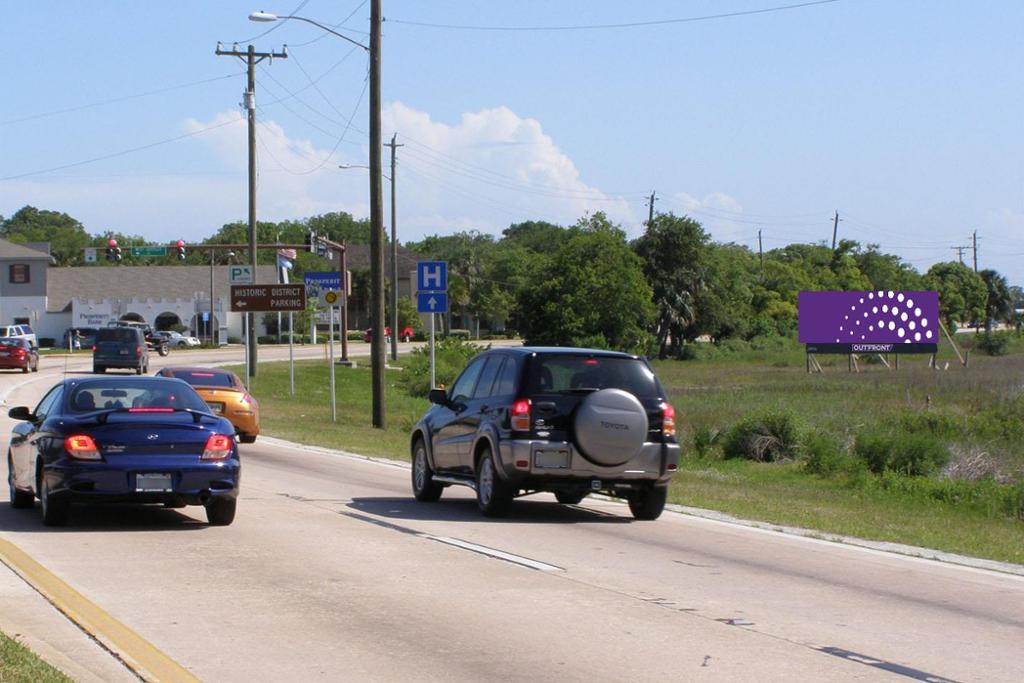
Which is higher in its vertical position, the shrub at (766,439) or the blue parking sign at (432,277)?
the blue parking sign at (432,277)

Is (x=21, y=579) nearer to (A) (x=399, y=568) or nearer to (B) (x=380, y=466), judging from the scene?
(A) (x=399, y=568)

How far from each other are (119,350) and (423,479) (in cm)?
3934

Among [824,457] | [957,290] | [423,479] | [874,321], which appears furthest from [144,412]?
[957,290]

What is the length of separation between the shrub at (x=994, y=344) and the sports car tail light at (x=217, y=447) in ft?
290

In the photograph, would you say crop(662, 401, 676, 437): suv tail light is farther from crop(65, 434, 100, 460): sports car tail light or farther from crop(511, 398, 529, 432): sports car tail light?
crop(65, 434, 100, 460): sports car tail light

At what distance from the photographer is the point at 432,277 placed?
94.0ft

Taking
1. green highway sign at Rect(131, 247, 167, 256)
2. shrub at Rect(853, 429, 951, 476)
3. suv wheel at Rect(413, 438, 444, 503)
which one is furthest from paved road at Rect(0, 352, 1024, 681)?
green highway sign at Rect(131, 247, 167, 256)

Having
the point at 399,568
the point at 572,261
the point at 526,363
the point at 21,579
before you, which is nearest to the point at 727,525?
the point at 526,363

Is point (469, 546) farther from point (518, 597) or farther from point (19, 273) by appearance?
point (19, 273)

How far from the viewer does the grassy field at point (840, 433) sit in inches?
694

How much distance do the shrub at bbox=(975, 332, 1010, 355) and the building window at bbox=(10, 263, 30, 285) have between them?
232 ft

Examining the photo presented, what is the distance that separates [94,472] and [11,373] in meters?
46.1

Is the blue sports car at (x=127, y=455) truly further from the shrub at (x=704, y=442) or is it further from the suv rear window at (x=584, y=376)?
the shrub at (x=704, y=442)

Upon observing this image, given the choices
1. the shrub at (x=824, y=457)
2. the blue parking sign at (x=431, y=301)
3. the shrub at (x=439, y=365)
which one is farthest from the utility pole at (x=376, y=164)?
the shrub at (x=439, y=365)
